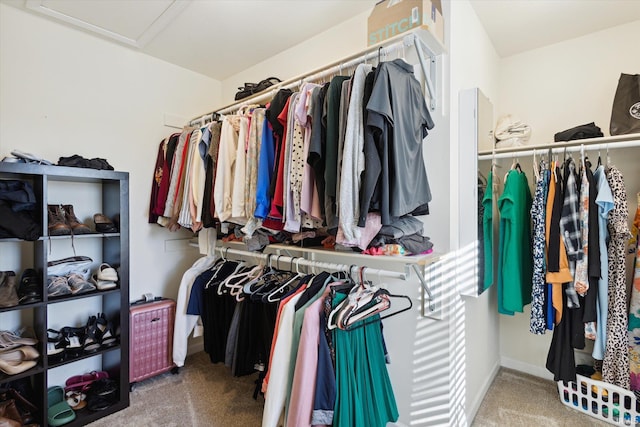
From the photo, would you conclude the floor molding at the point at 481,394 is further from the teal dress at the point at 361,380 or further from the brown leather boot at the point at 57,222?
the brown leather boot at the point at 57,222

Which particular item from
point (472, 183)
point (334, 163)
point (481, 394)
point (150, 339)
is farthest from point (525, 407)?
point (150, 339)

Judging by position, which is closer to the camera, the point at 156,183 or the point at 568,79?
the point at 568,79

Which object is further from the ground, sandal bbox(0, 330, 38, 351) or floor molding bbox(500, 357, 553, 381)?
sandal bbox(0, 330, 38, 351)

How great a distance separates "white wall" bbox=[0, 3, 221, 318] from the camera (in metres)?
1.89

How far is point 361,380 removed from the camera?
1.30 metres

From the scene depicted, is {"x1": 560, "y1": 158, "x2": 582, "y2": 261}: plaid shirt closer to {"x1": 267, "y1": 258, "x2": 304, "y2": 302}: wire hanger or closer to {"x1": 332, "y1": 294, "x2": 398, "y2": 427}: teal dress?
{"x1": 332, "y1": 294, "x2": 398, "y2": 427}: teal dress

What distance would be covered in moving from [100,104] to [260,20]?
1.30m

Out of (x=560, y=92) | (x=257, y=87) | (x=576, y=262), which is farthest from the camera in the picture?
(x=560, y=92)

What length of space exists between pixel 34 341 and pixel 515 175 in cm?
299

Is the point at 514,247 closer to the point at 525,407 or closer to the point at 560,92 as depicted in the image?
the point at 525,407

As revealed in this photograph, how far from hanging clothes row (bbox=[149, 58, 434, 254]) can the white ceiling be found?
0.65 m

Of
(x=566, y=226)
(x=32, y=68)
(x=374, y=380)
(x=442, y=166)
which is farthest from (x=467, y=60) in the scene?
(x=32, y=68)

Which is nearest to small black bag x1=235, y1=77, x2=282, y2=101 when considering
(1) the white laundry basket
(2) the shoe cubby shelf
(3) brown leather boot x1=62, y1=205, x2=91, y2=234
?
(2) the shoe cubby shelf

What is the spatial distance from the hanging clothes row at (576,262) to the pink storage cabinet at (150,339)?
2245mm
